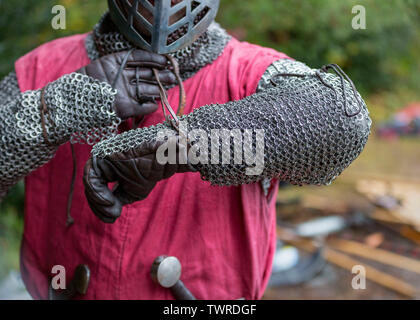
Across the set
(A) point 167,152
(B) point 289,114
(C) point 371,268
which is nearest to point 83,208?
(A) point 167,152

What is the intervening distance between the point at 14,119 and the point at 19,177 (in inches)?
7.9

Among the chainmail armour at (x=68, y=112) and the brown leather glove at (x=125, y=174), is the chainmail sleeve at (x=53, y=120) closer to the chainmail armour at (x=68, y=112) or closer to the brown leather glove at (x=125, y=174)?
the chainmail armour at (x=68, y=112)

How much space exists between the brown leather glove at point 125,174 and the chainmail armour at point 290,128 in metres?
0.03

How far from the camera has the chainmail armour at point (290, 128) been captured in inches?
44.0

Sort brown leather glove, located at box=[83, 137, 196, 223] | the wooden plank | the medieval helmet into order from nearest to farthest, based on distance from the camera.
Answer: brown leather glove, located at box=[83, 137, 196, 223] < the medieval helmet < the wooden plank

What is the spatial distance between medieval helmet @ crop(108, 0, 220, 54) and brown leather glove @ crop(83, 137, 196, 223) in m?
0.33

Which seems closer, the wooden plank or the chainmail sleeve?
the chainmail sleeve

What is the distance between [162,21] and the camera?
4.01 ft

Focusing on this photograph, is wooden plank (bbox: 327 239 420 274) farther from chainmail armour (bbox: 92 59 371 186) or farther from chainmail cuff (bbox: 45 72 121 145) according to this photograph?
chainmail cuff (bbox: 45 72 121 145)

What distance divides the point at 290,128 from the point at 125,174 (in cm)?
43

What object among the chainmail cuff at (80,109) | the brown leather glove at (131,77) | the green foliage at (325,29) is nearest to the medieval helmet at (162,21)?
the brown leather glove at (131,77)

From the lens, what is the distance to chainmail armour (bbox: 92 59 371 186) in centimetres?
112

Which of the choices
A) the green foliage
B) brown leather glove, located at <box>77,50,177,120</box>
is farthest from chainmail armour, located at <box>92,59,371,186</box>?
the green foliage
